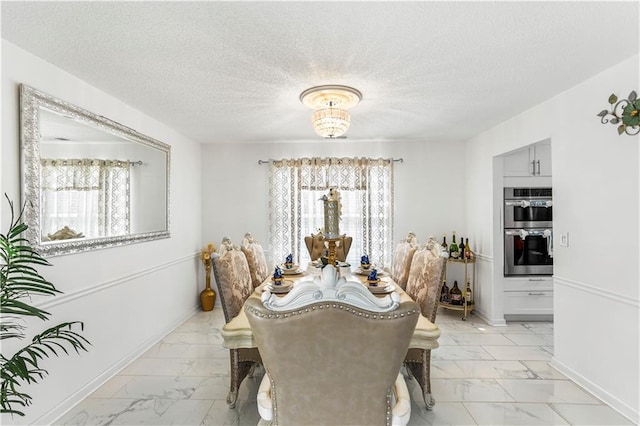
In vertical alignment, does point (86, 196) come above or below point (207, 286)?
above

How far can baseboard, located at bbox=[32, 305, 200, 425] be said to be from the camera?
2.26 metres

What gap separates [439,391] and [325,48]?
267cm

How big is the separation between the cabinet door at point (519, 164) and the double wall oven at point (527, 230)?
21 centimetres

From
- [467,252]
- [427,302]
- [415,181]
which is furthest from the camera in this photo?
[415,181]

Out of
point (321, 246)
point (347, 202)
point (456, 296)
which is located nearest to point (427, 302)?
point (321, 246)

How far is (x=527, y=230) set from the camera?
4.15m

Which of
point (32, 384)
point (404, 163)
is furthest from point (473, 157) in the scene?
point (32, 384)

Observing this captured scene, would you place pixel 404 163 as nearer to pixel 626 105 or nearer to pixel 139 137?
pixel 626 105

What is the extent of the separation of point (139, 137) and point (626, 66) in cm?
416

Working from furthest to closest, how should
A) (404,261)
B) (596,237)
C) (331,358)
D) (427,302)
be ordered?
(404,261)
(596,237)
(427,302)
(331,358)

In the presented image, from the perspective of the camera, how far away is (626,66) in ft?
7.77

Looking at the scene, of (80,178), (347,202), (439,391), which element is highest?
(80,178)

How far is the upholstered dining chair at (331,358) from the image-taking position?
1.27m

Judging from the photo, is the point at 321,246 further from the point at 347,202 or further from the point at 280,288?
the point at 280,288
